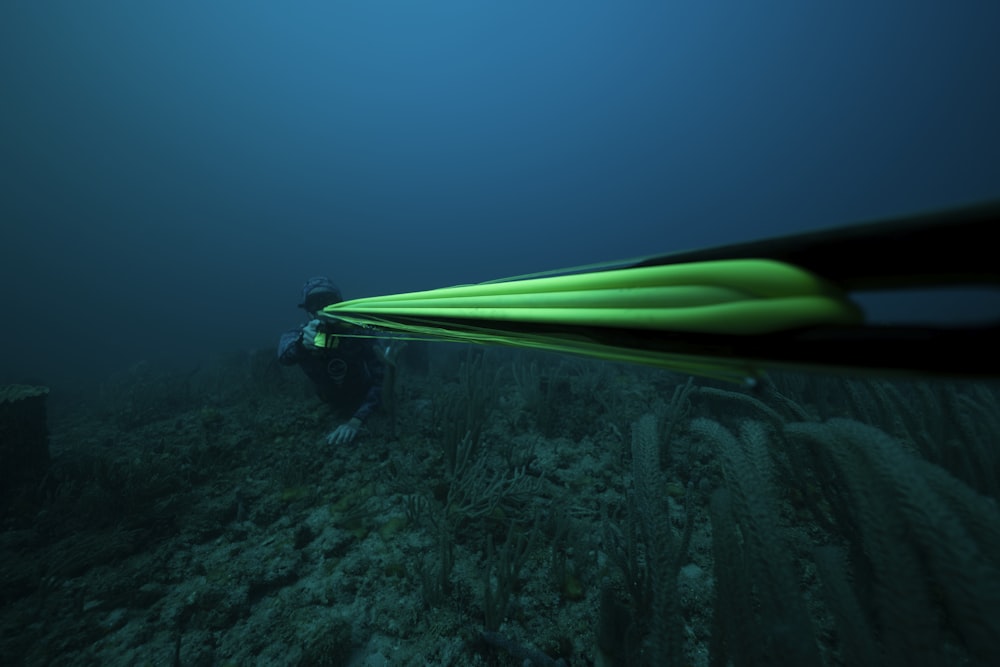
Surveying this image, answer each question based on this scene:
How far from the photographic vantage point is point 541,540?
7.37ft

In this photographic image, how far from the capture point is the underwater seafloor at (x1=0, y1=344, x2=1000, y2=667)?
1.10m

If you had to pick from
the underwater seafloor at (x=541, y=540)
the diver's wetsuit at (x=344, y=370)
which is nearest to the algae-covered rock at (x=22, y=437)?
the underwater seafloor at (x=541, y=540)

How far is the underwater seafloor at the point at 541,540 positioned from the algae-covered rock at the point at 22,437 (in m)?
0.21

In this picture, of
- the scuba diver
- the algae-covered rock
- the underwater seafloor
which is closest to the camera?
the underwater seafloor

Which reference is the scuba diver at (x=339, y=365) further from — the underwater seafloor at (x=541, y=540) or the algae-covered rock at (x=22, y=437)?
the algae-covered rock at (x=22, y=437)

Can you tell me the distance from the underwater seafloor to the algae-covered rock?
21 cm

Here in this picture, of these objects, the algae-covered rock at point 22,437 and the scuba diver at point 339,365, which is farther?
the scuba diver at point 339,365

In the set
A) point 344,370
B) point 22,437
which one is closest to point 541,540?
point 344,370

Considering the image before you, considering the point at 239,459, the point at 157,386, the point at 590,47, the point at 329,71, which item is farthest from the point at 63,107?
the point at 590,47

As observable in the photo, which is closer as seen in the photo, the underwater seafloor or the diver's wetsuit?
the underwater seafloor

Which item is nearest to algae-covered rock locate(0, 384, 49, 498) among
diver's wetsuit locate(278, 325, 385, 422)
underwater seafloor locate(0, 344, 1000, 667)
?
underwater seafloor locate(0, 344, 1000, 667)

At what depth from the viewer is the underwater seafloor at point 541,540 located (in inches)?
43.4

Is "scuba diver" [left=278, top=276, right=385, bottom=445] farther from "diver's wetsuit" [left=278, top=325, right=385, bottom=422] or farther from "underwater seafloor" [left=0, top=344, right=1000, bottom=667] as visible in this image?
"underwater seafloor" [left=0, top=344, right=1000, bottom=667]

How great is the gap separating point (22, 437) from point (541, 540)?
5087mm
